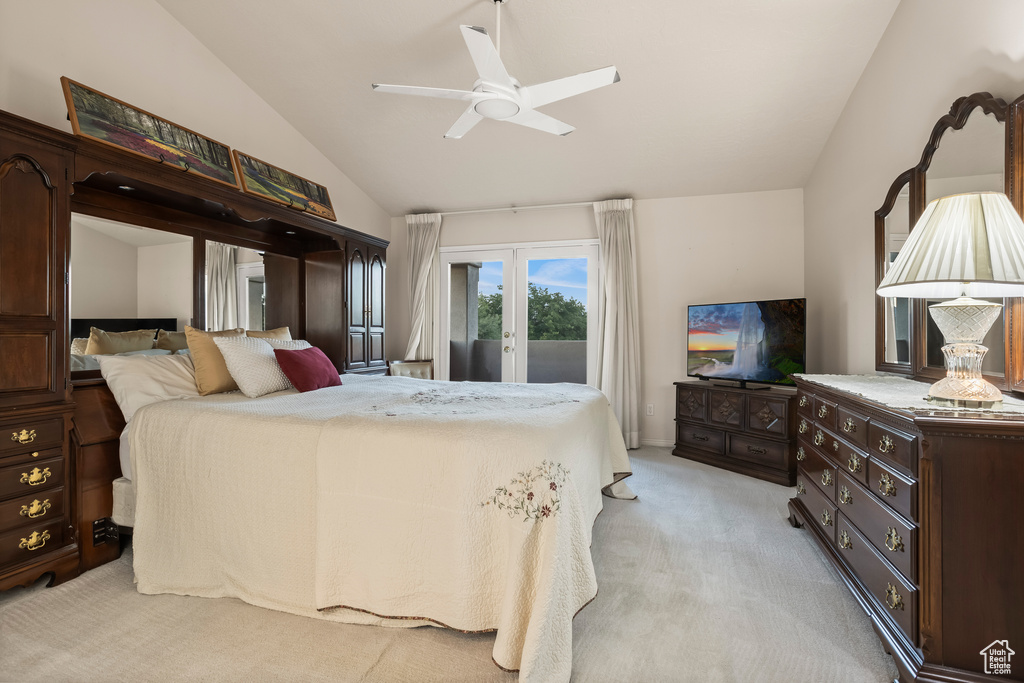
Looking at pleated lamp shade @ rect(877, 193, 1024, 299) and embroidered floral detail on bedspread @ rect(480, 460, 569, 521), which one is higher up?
pleated lamp shade @ rect(877, 193, 1024, 299)

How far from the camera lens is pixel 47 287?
6.95ft

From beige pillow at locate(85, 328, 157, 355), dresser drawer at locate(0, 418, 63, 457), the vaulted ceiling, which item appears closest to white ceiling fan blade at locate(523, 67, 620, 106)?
the vaulted ceiling

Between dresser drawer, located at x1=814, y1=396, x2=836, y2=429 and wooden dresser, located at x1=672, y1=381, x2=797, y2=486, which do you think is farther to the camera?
wooden dresser, located at x1=672, y1=381, x2=797, y2=486

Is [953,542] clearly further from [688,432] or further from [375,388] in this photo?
[688,432]

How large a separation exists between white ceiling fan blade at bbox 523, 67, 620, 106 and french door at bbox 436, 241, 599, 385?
2629 mm

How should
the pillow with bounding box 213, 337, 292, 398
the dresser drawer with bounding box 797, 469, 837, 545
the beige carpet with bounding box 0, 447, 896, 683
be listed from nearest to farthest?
the beige carpet with bounding box 0, 447, 896, 683
the dresser drawer with bounding box 797, 469, 837, 545
the pillow with bounding box 213, 337, 292, 398

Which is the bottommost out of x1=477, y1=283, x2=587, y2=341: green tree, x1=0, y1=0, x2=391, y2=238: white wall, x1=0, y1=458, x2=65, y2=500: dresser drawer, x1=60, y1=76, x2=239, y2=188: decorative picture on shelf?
x1=0, y1=458, x2=65, y2=500: dresser drawer

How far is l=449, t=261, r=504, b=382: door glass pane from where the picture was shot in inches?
211

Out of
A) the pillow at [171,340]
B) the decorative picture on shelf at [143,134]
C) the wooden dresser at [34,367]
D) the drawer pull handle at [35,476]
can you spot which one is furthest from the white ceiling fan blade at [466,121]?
the drawer pull handle at [35,476]

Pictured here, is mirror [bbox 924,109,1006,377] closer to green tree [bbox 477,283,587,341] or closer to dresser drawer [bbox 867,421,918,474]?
dresser drawer [bbox 867,421,918,474]

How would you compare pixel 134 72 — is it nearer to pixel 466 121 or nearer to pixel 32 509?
pixel 466 121

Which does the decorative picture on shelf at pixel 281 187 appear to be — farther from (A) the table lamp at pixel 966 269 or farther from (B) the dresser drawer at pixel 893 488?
(B) the dresser drawer at pixel 893 488

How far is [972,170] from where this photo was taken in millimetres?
2057

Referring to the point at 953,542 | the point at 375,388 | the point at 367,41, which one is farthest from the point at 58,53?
the point at 953,542
